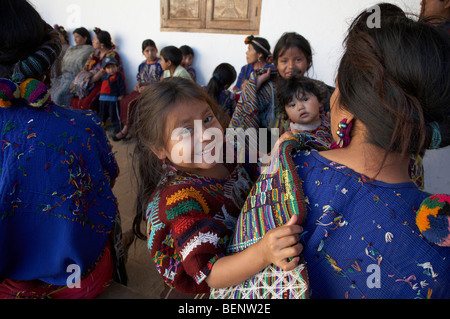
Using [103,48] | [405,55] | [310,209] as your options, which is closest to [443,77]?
[405,55]

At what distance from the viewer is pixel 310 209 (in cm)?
77

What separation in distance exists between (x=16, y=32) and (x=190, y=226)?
107cm

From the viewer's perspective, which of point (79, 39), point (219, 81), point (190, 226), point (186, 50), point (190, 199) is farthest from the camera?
point (79, 39)

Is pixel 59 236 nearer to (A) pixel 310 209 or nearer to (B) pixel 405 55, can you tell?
(A) pixel 310 209

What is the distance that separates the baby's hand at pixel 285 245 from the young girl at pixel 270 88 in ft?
4.48

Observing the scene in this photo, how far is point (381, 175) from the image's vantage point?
75 centimetres

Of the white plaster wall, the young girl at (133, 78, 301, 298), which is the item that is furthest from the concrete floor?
the white plaster wall

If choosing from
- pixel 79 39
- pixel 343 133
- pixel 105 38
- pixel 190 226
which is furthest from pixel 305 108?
pixel 79 39

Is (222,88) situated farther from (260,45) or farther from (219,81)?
(260,45)

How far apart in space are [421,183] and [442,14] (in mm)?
1625

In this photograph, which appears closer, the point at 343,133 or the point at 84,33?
the point at 343,133

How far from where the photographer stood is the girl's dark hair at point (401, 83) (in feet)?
2.14

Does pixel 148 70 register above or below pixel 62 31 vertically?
below

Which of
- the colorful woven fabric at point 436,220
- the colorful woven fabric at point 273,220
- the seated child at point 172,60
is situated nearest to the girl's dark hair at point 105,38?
the seated child at point 172,60
